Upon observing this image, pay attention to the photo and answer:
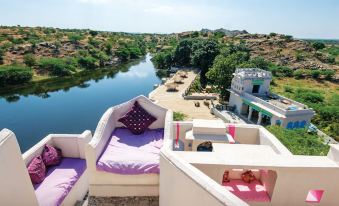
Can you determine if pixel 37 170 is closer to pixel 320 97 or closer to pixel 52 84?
pixel 320 97

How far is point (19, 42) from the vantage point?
4453 centimetres

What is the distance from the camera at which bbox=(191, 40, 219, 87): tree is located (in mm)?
38469

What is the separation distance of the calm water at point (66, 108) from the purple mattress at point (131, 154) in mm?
14582

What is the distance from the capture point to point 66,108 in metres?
26.1

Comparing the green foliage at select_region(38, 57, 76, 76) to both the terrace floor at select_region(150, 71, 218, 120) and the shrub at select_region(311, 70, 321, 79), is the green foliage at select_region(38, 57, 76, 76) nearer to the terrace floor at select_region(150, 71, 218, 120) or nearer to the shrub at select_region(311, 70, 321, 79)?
the terrace floor at select_region(150, 71, 218, 120)

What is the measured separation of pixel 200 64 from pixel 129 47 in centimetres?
2957

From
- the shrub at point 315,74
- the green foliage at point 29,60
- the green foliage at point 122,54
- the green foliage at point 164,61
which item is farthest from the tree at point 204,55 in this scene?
the green foliage at point 29,60

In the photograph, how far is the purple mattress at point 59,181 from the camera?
5.28 metres

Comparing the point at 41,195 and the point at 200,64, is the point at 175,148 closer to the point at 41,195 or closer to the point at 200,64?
the point at 41,195

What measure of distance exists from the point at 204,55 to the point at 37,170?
117ft

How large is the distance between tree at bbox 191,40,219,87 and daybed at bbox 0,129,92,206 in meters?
31.5

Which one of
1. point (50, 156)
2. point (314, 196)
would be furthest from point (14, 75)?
point (314, 196)

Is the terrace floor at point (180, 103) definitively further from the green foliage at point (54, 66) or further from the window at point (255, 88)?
the green foliage at point (54, 66)

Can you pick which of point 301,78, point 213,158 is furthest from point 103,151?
point 301,78
